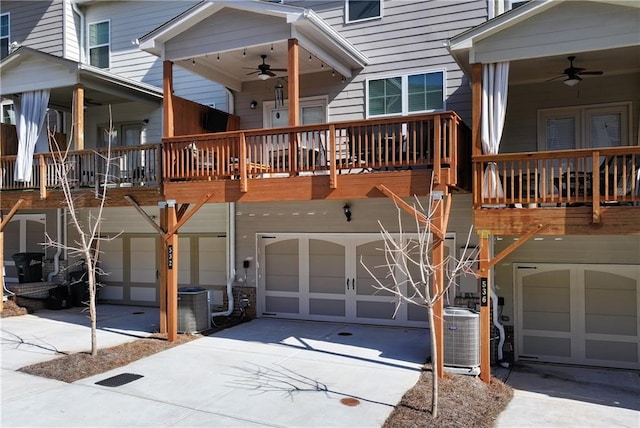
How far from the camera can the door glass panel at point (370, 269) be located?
1091 cm

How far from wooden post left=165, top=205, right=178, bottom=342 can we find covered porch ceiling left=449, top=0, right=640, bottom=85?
230 inches

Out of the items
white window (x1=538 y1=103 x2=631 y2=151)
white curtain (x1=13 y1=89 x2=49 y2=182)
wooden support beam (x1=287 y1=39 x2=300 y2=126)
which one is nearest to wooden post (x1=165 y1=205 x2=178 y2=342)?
wooden support beam (x1=287 y1=39 x2=300 y2=126)

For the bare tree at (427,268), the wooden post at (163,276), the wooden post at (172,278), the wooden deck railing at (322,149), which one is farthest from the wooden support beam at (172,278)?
the bare tree at (427,268)

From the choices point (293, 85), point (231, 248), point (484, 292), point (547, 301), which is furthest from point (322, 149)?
point (547, 301)

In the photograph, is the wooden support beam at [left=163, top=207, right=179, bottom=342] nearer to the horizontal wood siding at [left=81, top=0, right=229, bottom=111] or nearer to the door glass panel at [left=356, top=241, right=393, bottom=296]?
the door glass panel at [left=356, top=241, right=393, bottom=296]

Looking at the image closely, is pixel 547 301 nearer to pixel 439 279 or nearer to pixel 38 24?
pixel 439 279

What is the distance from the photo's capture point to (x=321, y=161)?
28.4ft

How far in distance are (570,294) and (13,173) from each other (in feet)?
40.7

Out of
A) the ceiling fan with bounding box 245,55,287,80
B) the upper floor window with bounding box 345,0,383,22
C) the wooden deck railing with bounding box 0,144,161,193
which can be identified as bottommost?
the wooden deck railing with bounding box 0,144,161,193

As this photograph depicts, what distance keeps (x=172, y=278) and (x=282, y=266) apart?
296 centimetres

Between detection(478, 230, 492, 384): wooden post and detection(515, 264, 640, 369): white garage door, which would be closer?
detection(478, 230, 492, 384): wooden post

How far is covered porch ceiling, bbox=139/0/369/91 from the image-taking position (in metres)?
8.77

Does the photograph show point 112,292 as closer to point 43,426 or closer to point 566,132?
point 43,426

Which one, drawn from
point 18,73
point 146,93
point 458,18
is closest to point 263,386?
point 458,18
